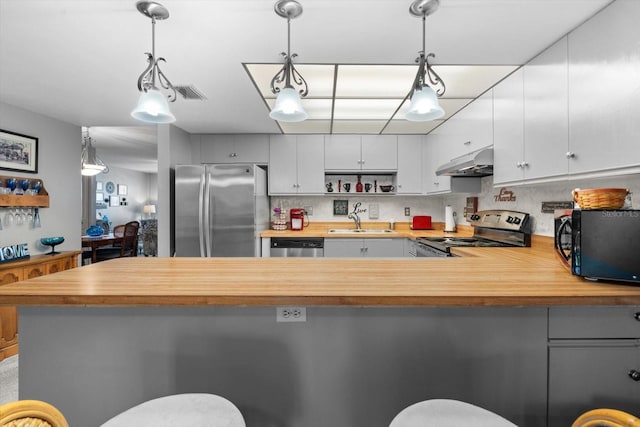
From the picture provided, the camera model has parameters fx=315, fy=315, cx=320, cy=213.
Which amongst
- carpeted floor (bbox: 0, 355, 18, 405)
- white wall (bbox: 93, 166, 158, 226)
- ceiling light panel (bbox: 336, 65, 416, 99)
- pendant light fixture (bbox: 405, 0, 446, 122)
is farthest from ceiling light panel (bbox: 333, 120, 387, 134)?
white wall (bbox: 93, 166, 158, 226)

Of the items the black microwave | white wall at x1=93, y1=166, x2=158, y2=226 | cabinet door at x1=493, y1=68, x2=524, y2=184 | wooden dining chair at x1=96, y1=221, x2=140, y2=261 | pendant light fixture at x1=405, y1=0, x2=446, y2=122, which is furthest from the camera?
white wall at x1=93, y1=166, x2=158, y2=226

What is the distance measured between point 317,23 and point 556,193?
2.09m

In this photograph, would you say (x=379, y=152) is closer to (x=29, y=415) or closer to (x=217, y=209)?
(x=217, y=209)

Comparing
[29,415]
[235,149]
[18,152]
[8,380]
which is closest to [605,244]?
[29,415]

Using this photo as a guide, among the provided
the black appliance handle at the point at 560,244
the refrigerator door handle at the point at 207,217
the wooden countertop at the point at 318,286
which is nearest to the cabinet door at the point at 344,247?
the refrigerator door handle at the point at 207,217

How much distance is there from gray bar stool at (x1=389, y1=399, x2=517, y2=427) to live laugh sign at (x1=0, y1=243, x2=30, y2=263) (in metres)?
3.50

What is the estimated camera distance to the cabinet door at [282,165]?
4059 mm

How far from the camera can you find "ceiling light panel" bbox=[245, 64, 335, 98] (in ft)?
7.33

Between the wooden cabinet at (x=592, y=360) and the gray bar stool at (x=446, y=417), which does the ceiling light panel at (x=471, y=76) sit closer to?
the wooden cabinet at (x=592, y=360)

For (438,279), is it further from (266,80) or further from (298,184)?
(298,184)

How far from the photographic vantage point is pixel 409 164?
13.3 feet

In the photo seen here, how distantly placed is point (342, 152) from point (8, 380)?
3775 millimetres

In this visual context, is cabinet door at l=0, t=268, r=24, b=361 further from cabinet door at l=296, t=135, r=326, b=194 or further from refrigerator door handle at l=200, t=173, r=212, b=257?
cabinet door at l=296, t=135, r=326, b=194

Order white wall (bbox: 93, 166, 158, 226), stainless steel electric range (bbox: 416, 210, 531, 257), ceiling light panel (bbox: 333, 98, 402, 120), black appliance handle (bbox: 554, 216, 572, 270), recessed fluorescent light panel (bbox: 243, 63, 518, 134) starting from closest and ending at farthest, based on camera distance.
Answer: black appliance handle (bbox: 554, 216, 572, 270), recessed fluorescent light panel (bbox: 243, 63, 518, 134), stainless steel electric range (bbox: 416, 210, 531, 257), ceiling light panel (bbox: 333, 98, 402, 120), white wall (bbox: 93, 166, 158, 226)
